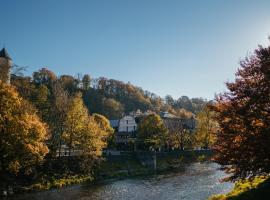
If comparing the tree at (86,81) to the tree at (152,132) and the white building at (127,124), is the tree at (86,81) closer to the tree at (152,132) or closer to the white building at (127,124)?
the white building at (127,124)

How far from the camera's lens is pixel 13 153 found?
43.1m

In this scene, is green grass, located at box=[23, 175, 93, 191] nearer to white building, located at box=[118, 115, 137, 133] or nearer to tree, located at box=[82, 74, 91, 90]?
white building, located at box=[118, 115, 137, 133]

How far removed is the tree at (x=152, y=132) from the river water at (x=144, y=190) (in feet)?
114

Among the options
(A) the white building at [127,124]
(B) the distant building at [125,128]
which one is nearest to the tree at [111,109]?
(B) the distant building at [125,128]

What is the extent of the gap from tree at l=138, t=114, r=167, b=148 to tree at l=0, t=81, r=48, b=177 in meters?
47.5

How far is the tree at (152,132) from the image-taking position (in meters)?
90.0

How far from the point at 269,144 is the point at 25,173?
37.2m

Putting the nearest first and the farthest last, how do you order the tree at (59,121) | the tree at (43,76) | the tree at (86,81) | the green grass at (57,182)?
the green grass at (57,182)
the tree at (59,121)
the tree at (43,76)
the tree at (86,81)

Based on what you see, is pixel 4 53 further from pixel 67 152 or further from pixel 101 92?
pixel 101 92

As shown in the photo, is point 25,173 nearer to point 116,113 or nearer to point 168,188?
point 168,188

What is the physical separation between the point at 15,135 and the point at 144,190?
18676 mm

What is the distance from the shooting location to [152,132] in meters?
90.9

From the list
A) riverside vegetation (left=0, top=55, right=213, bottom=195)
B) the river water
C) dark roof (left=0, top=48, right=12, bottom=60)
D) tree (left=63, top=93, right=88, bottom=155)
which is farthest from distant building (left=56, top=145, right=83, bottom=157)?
dark roof (left=0, top=48, right=12, bottom=60)

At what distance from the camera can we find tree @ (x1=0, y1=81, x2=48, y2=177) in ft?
142
